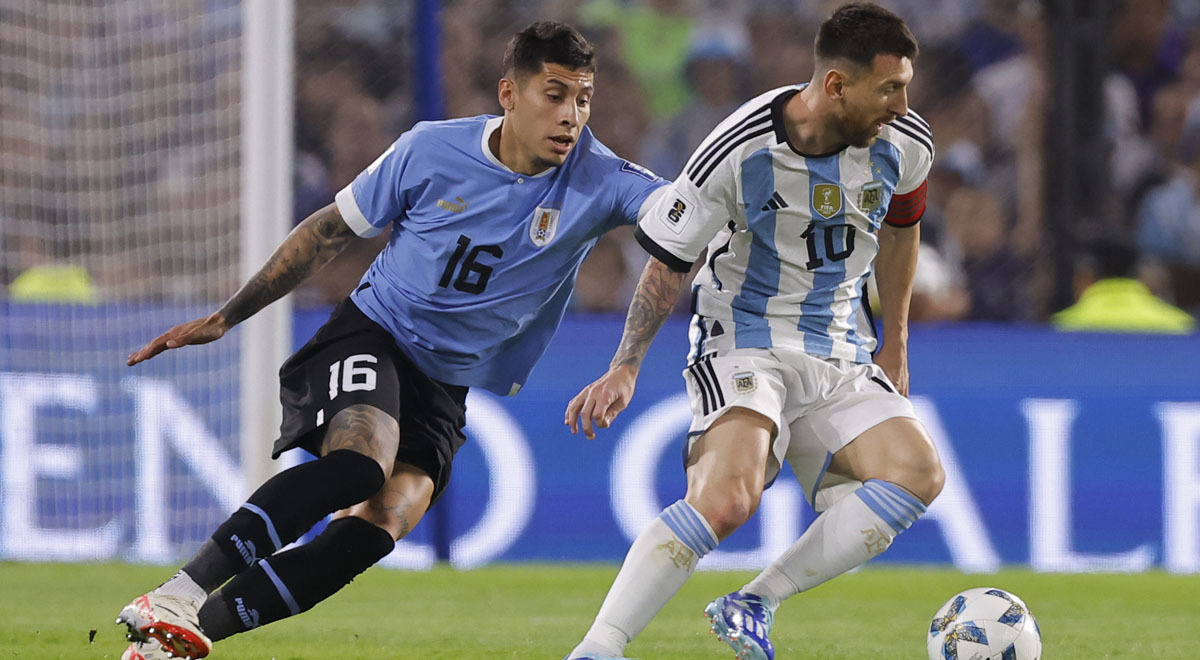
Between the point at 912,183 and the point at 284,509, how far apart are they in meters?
1.99

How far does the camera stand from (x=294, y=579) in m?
4.55

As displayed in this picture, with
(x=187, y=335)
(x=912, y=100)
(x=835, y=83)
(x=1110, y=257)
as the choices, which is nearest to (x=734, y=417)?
(x=835, y=83)

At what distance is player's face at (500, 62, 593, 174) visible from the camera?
4.89 metres

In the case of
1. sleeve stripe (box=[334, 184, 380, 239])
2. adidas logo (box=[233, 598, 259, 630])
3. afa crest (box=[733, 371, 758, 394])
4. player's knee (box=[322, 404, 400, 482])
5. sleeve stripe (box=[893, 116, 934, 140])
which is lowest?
adidas logo (box=[233, 598, 259, 630])

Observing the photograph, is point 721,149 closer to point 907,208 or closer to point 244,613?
point 907,208

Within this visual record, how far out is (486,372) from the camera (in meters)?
5.13

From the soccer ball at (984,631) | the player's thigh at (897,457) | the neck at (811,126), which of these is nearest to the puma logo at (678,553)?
the player's thigh at (897,457)

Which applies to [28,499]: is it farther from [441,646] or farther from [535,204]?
[535,204]

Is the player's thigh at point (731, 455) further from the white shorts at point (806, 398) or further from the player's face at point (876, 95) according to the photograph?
the player's face at point (876, 95)

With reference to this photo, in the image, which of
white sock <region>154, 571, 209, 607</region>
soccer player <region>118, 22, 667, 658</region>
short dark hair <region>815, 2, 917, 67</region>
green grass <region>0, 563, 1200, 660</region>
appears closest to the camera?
white sock <region>154, 571, 209, 607</region>

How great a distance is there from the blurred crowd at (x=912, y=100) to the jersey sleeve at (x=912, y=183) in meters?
5.87

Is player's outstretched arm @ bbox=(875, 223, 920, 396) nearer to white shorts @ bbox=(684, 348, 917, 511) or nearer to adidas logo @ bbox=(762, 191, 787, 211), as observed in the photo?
white shorts @ bbox=(684, 348, 917, 511)

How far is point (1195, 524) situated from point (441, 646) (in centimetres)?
522

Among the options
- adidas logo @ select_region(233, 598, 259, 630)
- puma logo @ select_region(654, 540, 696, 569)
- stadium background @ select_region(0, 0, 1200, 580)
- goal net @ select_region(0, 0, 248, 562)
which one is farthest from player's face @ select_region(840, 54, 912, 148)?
goal net @ select_region(0, 0, 248, 562)
